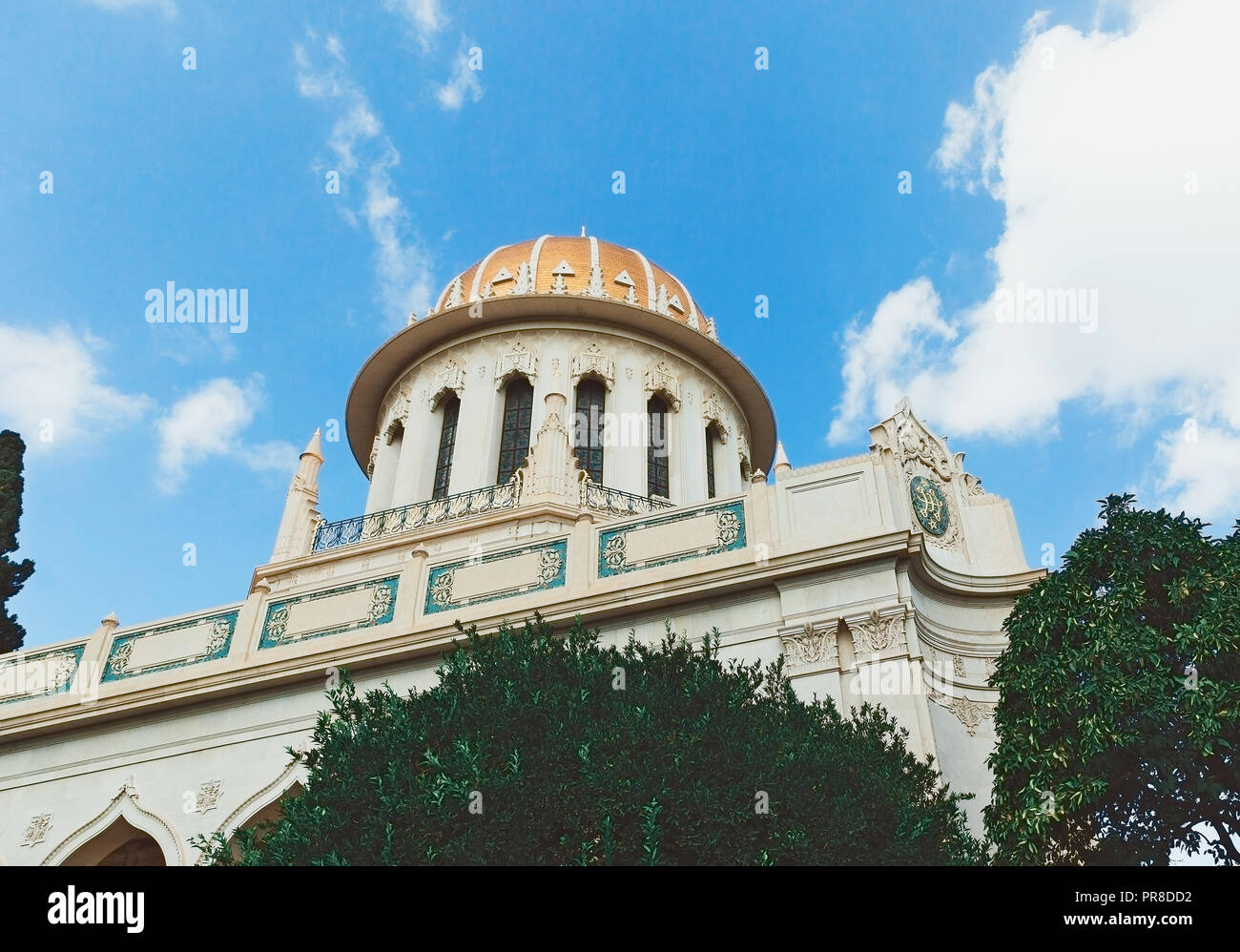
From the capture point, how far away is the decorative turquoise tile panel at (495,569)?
15961 mm

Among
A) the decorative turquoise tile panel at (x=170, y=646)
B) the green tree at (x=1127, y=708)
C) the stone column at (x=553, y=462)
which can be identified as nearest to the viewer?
the green tree at (x=1127, y=708)

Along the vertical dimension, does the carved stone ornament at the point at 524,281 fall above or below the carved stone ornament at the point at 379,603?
above

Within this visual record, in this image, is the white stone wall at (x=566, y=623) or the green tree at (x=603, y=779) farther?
the white stone wall at (x=566, y=623)

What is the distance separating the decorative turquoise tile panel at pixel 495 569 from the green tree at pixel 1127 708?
21.9 ft

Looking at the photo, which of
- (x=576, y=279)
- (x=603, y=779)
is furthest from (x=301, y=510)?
(x=603, y=779)

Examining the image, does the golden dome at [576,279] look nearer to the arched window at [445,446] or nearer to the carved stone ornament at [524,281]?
the carved stone ornament at [524,281]

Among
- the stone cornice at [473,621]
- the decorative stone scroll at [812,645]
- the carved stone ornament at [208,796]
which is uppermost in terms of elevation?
the stone cornice at [473,621]

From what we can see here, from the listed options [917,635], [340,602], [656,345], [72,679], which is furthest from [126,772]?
[656,345]

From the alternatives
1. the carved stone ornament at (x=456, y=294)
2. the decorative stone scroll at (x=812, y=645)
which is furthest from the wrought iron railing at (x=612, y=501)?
the decorative stone scroll at (x=812, y=645)

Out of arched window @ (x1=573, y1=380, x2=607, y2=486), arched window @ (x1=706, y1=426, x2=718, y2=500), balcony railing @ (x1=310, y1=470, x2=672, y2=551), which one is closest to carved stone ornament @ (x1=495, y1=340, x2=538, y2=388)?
arched window @ (x1=573, y1=380, x2=607, y2=486)

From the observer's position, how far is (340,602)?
55.6 ft

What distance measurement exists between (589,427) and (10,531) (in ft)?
42.8

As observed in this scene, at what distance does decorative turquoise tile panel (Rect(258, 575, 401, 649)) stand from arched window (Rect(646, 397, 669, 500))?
10.1 metres
